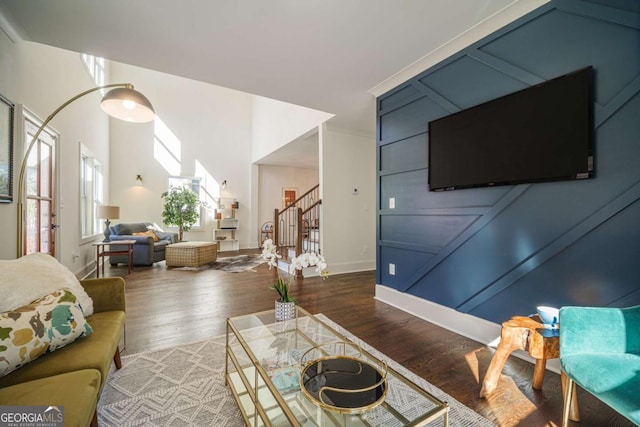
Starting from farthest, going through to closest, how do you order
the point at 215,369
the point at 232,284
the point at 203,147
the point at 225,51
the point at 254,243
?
1. the point at 254,243
2. the point at 203,147
3. the point at 232,284
4. the point at 225,51
5. the point at 215,369

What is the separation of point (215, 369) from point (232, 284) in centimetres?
223

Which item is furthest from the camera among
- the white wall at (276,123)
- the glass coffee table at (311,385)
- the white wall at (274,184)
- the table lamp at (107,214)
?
the white wall at (274,184)

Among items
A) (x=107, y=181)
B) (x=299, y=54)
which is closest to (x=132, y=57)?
(x=299, y=54)

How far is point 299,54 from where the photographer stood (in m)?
2.59

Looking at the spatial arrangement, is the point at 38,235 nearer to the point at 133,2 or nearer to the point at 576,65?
the point at 133,2

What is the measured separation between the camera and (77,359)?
117cm

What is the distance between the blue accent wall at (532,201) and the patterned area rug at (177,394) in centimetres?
106

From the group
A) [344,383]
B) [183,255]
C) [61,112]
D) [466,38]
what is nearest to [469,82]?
[466,38]

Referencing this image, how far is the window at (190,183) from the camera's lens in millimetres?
7420

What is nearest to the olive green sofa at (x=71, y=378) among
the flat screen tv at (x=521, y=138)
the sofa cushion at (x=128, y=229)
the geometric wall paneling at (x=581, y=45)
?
the flat screen tv at (x=521, y=138)

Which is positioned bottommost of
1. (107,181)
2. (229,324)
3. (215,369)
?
(215,369)

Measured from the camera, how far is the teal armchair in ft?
3.62

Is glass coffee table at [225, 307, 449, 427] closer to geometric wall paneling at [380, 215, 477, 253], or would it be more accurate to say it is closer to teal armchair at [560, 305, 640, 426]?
teal armchair at [560, 305, 640, 426]

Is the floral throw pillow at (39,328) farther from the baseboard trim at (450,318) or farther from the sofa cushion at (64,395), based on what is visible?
the baseboard trim at (450,318)
